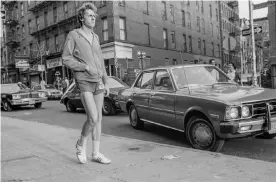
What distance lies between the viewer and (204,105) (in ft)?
16.2

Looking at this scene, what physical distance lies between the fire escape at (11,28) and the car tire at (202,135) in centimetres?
4099

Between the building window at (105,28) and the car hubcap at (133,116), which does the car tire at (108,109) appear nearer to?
the car hubcap at (133,116)

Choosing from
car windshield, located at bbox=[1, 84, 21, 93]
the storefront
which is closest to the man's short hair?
car windshield, located at bbox=[1, 84, 21, 93]

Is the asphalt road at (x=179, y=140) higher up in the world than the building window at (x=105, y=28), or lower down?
lower down

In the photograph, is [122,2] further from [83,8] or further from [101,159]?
[101,159]

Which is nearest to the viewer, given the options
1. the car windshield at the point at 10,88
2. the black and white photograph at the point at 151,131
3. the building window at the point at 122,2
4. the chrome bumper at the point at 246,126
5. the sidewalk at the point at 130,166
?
the sidewalk at the point at 130,166

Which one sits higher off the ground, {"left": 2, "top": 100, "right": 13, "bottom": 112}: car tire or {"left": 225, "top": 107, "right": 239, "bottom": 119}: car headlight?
{"left": 225, "top": 107, "right": 239, "bottom": 119}: car headlight

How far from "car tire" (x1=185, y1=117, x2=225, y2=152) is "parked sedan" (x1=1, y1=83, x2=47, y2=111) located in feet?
38.4

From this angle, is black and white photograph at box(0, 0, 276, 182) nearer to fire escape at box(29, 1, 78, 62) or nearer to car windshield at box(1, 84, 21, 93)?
car windshield at box(1, 84, 21, 93)

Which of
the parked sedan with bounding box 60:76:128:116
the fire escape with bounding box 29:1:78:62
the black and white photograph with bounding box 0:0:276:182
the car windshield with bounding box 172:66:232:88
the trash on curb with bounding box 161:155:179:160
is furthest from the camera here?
the fire escape with bounding box 29:1:78:62

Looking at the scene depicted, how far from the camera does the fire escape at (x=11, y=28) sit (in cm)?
4162

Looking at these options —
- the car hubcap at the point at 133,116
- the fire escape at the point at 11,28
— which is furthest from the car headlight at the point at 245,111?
the fire escape at the point at 11,28

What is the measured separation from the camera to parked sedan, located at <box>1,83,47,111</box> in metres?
15.0

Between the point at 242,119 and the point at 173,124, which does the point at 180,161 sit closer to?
the point at 242,119
